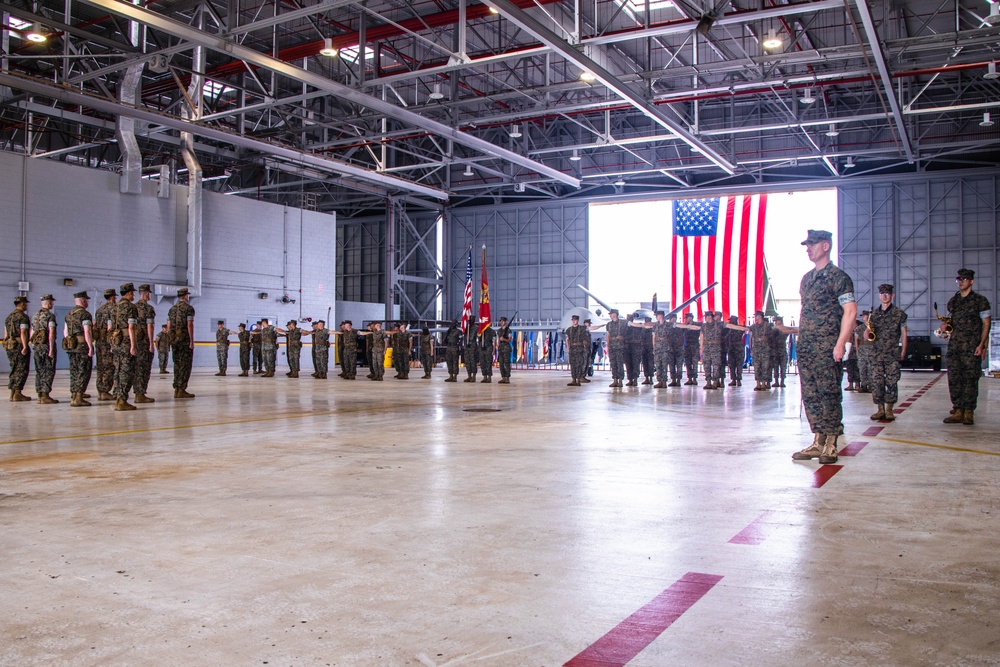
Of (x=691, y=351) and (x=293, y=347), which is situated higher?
(x=293, y=347)

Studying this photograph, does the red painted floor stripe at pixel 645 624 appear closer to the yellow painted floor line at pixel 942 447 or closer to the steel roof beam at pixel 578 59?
the yellow painted floor line at pixel 942 447

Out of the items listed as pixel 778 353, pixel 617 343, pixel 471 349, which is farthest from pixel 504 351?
pixel 778 353

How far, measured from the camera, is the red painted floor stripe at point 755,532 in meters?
3.49

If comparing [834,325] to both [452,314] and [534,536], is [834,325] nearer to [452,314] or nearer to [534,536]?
[534,536]

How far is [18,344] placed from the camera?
1219 cm

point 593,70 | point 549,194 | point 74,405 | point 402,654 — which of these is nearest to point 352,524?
point 402,654

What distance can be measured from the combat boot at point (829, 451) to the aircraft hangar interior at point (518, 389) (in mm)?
23

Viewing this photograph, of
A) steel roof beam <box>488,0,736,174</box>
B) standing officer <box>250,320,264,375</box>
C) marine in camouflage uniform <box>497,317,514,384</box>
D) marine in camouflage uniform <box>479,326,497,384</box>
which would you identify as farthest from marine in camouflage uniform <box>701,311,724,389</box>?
standing officer <box>250,320,264,375</box>

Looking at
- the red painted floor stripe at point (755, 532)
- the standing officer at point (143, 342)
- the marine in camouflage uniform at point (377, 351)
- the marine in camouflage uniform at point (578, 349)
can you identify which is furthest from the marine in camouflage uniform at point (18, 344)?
the red painted floor stripe at point (755, 532)

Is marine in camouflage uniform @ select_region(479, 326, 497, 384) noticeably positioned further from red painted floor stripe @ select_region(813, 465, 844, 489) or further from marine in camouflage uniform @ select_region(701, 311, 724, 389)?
red painted floor stripe @ select_region(813, 465, 844, 489)

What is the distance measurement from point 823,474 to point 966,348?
4.72 metres

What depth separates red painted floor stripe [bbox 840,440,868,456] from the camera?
251 inches

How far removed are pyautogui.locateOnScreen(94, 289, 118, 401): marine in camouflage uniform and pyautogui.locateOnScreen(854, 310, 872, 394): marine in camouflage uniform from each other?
37.7 ft

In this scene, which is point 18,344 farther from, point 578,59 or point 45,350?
point 578,59
